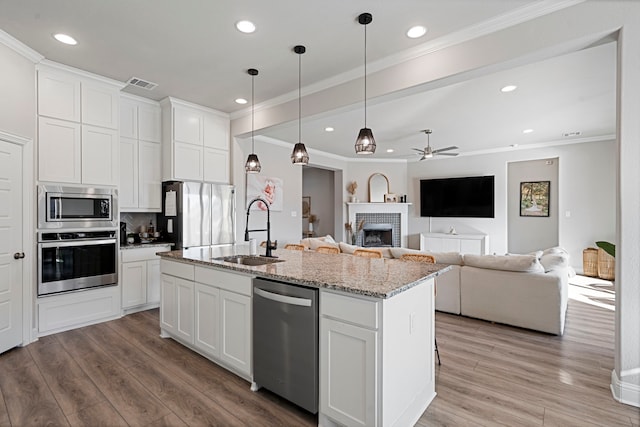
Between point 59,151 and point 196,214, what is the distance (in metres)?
1.68

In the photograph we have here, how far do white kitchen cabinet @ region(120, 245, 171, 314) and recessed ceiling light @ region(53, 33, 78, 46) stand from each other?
2312 millimetres

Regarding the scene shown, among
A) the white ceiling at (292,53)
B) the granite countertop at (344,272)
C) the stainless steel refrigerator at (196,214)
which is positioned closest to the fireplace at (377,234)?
the white ceiling at (292,53)

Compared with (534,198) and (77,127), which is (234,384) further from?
(534,198)

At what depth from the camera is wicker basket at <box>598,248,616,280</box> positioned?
5.81 metres

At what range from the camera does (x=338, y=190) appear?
887cm

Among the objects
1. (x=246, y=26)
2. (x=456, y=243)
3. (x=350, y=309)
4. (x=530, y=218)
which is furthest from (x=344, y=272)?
(x=530, y=218)

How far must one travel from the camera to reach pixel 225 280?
2.54 metres

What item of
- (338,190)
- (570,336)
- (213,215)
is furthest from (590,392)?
(338,190)

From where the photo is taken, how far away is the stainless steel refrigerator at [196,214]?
4469 mm

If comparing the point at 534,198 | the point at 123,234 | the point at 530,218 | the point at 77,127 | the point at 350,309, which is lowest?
the point at 350,309

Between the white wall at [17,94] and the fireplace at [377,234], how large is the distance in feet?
23.2

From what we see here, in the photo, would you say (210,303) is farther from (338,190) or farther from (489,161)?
(489,161)

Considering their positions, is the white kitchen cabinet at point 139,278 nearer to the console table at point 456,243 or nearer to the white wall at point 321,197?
the white wall at point 321,197

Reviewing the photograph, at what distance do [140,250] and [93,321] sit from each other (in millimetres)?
953
